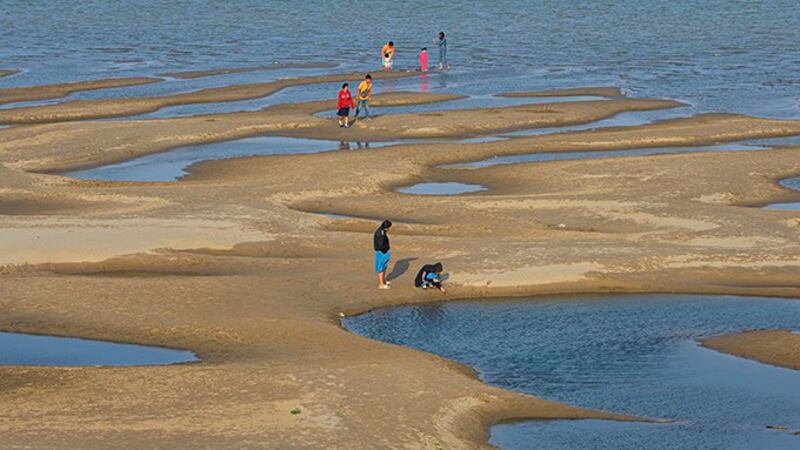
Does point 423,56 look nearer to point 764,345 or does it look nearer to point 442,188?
point 442,188

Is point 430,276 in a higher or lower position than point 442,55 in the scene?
lower

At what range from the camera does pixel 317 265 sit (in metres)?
34.2

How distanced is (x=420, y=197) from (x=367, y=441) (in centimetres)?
2110

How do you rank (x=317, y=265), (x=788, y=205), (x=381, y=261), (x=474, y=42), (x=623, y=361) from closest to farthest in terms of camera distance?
Answer: (x=623, y=361) < (x=381, y=261) < (x=317, y=265) < (x=788, y=205) < (x=474, y=42)

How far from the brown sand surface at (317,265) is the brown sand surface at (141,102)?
877cm

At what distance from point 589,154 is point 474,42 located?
1891 inches

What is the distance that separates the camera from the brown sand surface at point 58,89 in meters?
70.1

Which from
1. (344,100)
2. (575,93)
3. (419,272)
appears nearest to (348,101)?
(344,100)

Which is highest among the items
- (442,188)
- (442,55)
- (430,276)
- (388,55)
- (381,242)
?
(381,242)

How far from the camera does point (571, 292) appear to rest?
32562mm

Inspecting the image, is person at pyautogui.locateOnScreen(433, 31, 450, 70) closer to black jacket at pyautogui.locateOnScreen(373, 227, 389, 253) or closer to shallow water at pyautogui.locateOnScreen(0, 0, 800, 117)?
shallow water at pyautogui.locateOnScreen(0, 0, 800, 117)

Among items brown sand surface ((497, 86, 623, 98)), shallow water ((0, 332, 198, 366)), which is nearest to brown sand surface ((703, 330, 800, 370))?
shallow water ((0, 332, 198, 366))

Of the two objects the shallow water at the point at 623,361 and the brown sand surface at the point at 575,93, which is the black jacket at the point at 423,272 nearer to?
the shallow water at the point at 623,361

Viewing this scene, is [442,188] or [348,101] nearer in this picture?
[442,188]
